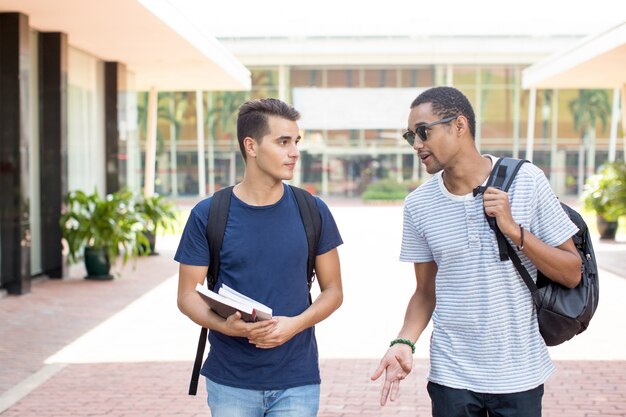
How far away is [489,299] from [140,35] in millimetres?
14086

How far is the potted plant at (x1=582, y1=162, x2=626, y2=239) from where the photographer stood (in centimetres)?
2025

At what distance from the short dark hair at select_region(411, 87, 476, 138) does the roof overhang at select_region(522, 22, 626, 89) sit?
46.3 feet

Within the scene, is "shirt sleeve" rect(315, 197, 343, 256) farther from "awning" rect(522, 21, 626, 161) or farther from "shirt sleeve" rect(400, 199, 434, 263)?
"awning" rect(522, 21, 626, 161)

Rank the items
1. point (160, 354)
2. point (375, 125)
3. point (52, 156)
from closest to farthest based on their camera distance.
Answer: point (160, 354)
point (52, 156)
point (375, 125)

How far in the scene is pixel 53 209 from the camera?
1523 cm

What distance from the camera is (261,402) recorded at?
11.6 ft

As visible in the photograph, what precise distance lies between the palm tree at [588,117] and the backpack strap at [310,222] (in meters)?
42.7

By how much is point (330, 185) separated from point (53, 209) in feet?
103

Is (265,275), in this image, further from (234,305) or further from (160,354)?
(160,354)

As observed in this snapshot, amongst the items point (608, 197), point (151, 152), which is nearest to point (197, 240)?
point (608, 197)

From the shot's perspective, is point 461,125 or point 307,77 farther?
point 307,77

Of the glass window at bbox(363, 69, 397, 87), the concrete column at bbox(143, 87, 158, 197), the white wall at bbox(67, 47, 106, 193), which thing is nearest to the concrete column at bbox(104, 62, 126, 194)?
the white wall at bbox(67, 47, 106, 193)

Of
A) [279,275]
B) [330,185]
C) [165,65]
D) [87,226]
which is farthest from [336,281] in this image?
[330,185]

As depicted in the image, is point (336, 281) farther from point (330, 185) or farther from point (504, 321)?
point (330, 185)
